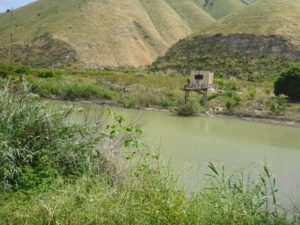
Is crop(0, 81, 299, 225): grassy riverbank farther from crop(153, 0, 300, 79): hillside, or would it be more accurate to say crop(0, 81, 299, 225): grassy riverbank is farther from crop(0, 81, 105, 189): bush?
crop(153, 0, 300, 79): hillside

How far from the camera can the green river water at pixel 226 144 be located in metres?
18.8

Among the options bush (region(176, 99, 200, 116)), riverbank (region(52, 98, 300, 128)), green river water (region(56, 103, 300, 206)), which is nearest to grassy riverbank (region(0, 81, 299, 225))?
green river water (region(56, 103, 300, 206))

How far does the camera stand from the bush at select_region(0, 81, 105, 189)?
30.8 ft

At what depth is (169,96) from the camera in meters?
55.3

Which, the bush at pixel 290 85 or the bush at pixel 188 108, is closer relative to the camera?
the bush at pixel 188 108

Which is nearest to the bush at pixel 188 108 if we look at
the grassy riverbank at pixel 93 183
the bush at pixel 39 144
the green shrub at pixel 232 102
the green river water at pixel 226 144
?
the green river water at pixel 226 144

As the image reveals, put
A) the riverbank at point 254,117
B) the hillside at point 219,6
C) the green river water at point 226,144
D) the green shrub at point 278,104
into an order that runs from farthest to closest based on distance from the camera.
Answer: the hillside at point 219,6, the green shrub at point 278,104, the riverbank at point 254,117, the green river water at point 226,144

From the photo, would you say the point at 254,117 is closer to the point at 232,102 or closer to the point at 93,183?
the point at 232,102

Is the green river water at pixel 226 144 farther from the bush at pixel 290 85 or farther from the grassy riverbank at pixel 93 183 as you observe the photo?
the bush at pixel 290 85

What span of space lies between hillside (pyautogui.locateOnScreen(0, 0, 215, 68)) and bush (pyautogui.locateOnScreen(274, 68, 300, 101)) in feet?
155

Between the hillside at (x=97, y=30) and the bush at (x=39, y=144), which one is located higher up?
the hillside at (x=97, y=30)

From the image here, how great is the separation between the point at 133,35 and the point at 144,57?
6.31 meters

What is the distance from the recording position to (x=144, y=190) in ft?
24.9

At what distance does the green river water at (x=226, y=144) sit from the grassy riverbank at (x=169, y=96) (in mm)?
3091
